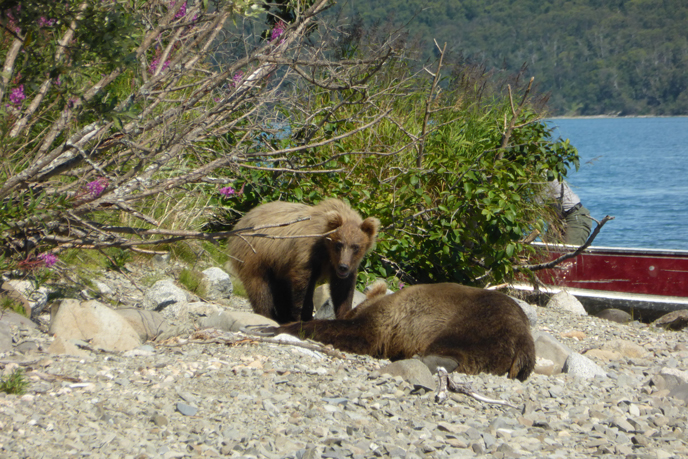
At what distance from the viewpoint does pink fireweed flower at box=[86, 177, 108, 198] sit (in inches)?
181

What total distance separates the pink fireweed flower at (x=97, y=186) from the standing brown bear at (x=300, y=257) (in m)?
2.08

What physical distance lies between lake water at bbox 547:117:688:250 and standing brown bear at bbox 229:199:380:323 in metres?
3.27

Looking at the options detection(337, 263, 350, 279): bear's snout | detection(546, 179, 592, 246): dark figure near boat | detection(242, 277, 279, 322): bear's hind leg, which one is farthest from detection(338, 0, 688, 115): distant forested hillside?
detection(337, 263, 350, 279): bear's snout

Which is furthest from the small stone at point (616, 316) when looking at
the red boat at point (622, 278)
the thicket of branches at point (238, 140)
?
the thicket of branches at point (238, 140)

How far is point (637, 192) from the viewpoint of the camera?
1549 inches

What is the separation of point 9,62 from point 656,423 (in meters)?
4.62

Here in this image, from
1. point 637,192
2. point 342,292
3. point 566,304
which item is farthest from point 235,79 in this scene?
point 637,192

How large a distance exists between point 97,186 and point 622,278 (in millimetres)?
7940

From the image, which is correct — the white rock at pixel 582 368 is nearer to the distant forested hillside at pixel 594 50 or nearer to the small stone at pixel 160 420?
the small stone at pixel 160 420

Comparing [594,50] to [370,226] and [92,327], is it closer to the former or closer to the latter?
[370,226]

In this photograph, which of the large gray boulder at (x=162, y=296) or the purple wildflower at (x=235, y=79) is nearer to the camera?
the purple wildflower at (x=235, y=79)

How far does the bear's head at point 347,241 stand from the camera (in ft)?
21.5

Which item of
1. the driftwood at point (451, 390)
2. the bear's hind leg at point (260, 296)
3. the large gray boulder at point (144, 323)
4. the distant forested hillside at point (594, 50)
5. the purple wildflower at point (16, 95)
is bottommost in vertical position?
the bear's hind leg at point (260, 296)

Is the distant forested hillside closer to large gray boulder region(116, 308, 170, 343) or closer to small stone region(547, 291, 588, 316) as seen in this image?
small stone region(547, 291, 588, 316)
